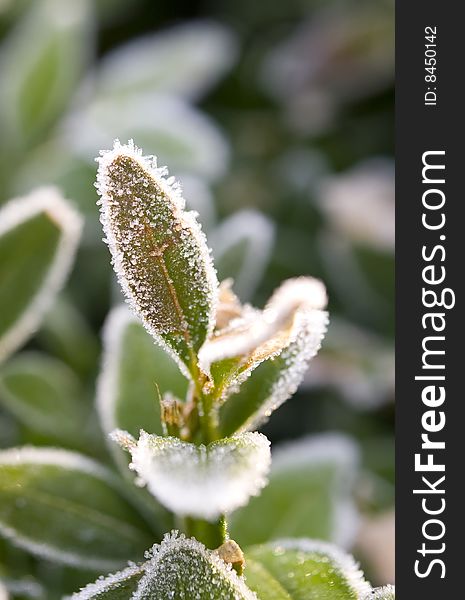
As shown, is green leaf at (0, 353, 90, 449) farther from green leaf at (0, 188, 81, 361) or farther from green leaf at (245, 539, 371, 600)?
green leaf at (245, 539, 371, 600)

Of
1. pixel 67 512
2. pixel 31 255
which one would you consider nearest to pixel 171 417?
pixel 67 512

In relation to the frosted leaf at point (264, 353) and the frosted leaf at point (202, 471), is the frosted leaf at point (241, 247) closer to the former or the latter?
the frosted leaf at point (264, 353)

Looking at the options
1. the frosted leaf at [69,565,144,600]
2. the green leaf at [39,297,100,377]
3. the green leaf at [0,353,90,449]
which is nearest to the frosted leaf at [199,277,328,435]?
the frosted leaf at [69,565,144,600]

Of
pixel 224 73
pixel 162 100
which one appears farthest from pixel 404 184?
pixel 224 73

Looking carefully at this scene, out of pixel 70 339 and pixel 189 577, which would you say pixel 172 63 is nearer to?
pixel 70 339

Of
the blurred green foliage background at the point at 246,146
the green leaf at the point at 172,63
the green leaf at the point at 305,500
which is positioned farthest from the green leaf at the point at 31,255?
the green leaf at the point at 172,63

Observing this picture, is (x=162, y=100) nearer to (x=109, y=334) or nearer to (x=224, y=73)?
(x=224, y=73)
